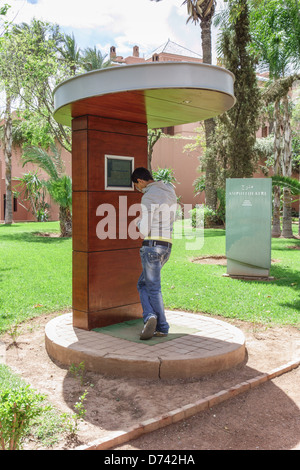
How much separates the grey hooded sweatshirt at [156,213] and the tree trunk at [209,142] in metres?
17.1

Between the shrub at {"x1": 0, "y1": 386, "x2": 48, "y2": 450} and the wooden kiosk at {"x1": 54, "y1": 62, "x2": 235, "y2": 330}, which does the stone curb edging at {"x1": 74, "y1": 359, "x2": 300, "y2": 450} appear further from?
the wooden kiosk at {"x1": 54, "y1": 62, "x2": 235, "y2": 330}

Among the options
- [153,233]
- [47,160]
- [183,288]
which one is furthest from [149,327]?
[47,160]

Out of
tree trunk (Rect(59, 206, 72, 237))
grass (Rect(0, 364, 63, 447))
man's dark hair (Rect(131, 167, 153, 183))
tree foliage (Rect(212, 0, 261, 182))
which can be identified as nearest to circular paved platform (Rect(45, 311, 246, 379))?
grass (Rect(0, 364, 63, 447))

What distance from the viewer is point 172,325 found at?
238 inches

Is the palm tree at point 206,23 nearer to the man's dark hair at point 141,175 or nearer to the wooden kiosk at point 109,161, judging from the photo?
the wooden kiosk at point 109,161

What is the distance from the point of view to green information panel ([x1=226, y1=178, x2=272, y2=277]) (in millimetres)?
10336

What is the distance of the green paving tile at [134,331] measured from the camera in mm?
5371

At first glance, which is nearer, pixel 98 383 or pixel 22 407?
→ pixel 22 407

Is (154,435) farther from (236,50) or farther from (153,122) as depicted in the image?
(236,50)

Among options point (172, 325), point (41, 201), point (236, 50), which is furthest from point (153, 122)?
point (41, 201)

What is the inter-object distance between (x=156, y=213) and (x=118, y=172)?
120 centimetres

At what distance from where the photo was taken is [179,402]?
416cm

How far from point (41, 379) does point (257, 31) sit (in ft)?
49.3

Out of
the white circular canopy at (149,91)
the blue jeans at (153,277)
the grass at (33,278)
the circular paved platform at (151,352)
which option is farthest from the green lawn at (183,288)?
the white circular canopy at (149,91)
